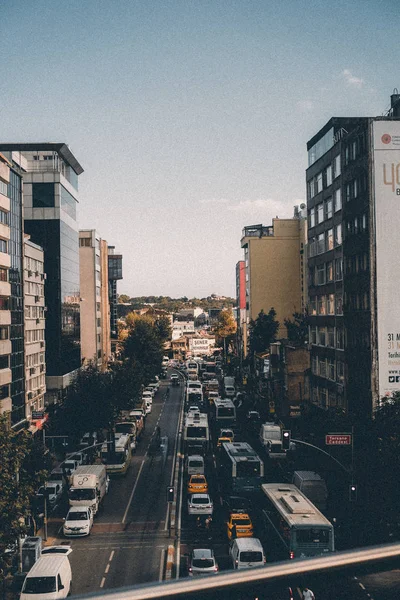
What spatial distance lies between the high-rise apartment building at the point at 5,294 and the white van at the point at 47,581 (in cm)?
2664

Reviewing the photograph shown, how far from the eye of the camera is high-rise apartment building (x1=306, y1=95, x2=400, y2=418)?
4675 cm

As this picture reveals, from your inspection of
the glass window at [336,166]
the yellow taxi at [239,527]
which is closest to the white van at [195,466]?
the yellow taxi at [239,527]

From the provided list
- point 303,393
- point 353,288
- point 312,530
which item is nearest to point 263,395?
point 303,393

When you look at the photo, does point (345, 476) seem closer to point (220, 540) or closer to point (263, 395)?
point (220, 540)

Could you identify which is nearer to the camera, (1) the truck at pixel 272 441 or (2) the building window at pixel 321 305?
(1) the truck at pixel 272 441

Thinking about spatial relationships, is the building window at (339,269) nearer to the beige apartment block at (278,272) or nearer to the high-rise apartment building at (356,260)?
the high-rise apartment building at (356,260)

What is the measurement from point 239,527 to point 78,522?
8740 mm

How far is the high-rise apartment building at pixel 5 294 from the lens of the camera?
1981 inches

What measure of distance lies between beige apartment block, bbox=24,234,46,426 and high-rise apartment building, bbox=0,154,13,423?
363 inches

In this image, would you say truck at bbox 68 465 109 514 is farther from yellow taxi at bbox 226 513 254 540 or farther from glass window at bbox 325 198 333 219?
glass window at bbox 325 198 333 219

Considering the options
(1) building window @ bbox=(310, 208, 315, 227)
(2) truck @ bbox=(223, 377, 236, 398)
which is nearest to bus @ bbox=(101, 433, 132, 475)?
(1) building window @ bbox=(310, 208, 315, 227)

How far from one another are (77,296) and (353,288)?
155ft

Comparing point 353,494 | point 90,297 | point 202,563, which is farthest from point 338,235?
point 90,297

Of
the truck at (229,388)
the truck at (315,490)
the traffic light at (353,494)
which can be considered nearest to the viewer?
the traffic light at (353,494)
